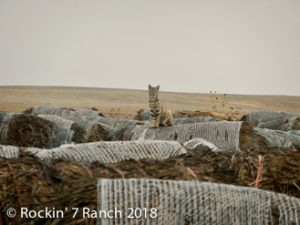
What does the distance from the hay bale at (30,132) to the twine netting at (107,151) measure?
2178 millimetres

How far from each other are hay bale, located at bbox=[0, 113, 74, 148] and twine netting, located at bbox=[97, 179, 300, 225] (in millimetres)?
3661

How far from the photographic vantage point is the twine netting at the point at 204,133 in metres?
6.66

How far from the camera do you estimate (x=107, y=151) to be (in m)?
4.49

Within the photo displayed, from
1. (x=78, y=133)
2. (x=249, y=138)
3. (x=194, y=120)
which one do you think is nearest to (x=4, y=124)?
(x=78, y=133)

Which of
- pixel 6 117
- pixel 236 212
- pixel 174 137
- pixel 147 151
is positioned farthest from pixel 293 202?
pixel 6 117

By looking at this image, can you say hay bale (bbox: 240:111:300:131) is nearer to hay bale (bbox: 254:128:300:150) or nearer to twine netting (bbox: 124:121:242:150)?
hay bale (bbox: 254:128:300:150)

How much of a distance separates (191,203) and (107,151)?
143 cm

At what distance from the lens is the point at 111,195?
3.20m

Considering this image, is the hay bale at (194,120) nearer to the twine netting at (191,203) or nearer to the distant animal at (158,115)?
the distant animal at (158,115)

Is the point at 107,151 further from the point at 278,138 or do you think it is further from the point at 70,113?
the point at 70,113

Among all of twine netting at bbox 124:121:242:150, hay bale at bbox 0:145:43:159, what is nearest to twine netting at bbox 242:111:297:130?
twine netting at bbox 124:121:242:150

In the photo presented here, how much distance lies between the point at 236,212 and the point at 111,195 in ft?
3.25

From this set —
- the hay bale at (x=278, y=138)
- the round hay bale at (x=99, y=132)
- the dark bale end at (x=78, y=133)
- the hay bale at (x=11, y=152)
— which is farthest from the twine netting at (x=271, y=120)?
the hay bale at (x=11, y=152)

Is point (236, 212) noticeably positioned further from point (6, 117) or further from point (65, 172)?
point (6, 117)
